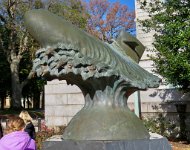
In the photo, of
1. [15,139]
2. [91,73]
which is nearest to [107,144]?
[91,73]

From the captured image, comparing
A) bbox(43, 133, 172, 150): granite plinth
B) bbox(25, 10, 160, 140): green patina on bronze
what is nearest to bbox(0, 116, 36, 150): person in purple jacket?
bbox(43, 133, 172, 150): granite plinth

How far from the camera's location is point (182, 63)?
1117cm

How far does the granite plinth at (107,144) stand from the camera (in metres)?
5.02

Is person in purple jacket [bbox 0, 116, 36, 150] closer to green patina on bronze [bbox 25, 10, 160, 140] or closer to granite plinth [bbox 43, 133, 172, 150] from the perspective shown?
granite plinth [bbox 43, 133, 172, 150]

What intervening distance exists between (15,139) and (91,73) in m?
1.21

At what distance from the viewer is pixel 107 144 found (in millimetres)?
5004

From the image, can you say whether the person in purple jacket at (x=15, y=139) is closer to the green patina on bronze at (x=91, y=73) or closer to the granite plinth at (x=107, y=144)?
the granite plinth at (x=107, y=144)

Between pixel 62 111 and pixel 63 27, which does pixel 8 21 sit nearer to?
pixel 62 111

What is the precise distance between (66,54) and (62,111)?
1178 cm

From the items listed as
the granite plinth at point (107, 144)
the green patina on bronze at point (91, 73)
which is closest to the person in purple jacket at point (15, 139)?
the granite plinth at point (107, 144)

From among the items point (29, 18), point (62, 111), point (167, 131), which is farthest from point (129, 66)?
point (62, 111)

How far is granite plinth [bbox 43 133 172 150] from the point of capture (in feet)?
16.5

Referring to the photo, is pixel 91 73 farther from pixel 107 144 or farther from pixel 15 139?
pixel 15 139

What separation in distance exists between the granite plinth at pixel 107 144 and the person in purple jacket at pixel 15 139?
0.74 ft
